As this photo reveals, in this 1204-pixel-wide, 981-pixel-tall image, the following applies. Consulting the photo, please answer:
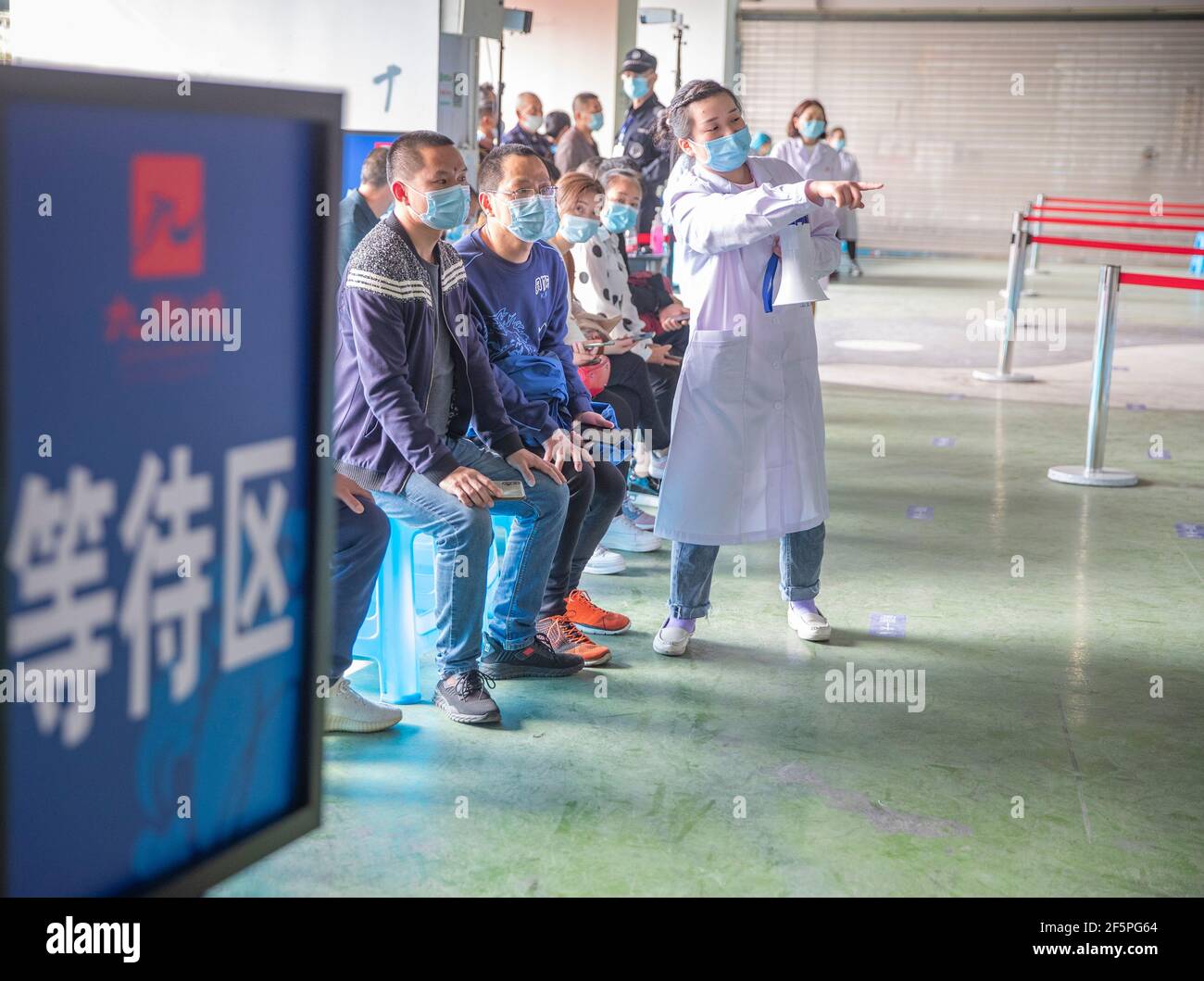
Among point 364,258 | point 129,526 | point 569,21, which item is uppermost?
point 569,21

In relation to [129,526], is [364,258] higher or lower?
higher

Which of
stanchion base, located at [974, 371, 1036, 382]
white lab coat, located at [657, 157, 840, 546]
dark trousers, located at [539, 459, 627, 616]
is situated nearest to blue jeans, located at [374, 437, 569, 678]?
dark trousers, located at [539, 459, 627, 616]

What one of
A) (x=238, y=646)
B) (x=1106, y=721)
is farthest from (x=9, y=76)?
(x=1106, y=721)

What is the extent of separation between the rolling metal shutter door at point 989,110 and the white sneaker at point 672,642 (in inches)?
630

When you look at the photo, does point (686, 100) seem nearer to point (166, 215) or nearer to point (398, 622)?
point (398, 622)

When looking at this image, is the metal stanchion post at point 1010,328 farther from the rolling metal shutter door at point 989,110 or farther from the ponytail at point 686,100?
the rolling metal shutter door at point 989,110

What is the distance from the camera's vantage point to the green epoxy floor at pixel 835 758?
261cm

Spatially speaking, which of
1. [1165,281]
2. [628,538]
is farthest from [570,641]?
[1165,281]

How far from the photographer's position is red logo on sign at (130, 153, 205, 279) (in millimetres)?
1172

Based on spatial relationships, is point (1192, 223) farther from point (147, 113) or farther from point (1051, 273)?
point (147, 113)

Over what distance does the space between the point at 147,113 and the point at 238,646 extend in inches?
20.2

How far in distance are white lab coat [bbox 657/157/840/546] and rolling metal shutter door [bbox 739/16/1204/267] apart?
15834mm
